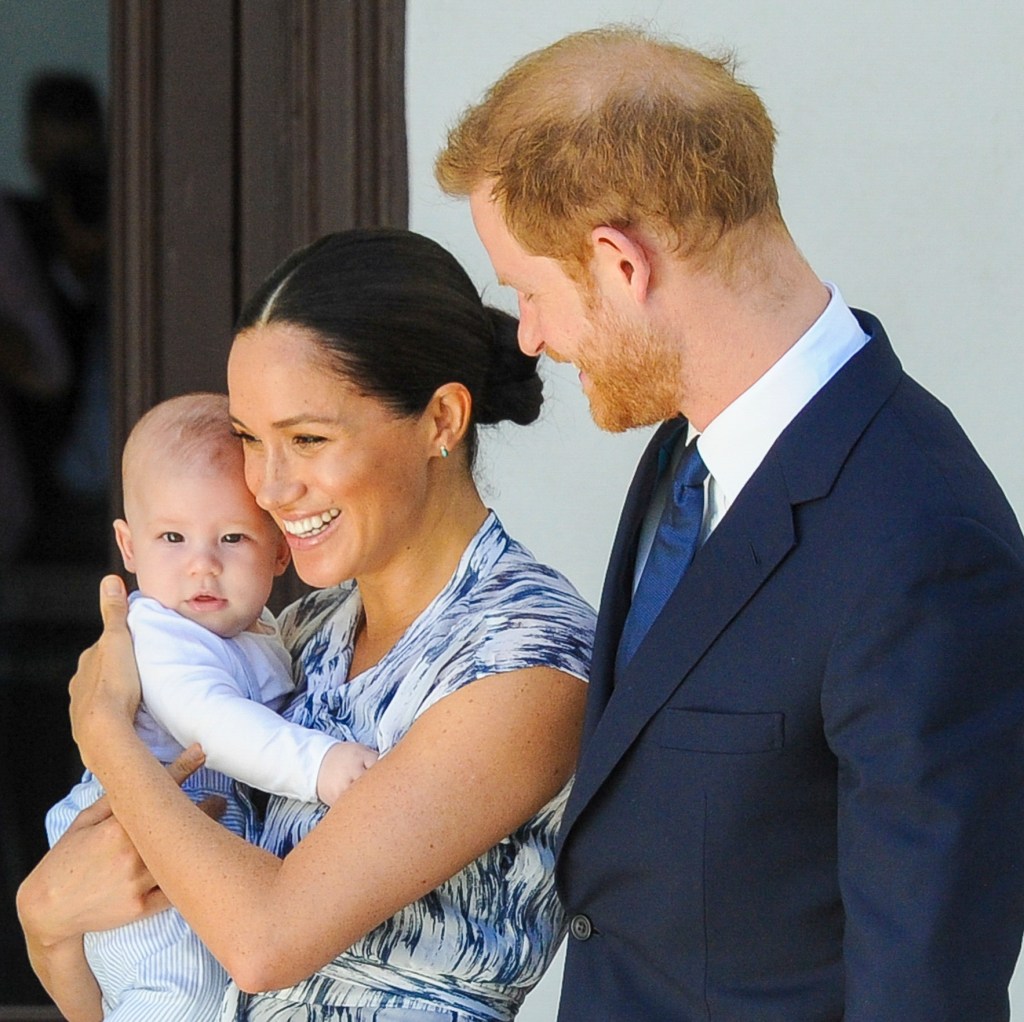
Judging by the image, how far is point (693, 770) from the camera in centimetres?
150

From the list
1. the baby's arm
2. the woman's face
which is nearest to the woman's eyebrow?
the woman's face

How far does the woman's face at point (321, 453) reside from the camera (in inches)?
73.9

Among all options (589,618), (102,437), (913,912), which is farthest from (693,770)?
(102,437)

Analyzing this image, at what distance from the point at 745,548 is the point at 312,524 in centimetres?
61

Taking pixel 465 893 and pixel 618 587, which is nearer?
pixel 618 587

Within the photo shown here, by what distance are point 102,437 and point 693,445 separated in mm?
1613

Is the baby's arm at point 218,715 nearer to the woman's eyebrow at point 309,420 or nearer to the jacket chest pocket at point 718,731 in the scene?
the woman's eyebrow at point 309,420

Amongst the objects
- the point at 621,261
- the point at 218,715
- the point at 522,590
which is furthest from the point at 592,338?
the point at 218,715

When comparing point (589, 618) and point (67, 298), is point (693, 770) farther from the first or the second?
point (67, 298)

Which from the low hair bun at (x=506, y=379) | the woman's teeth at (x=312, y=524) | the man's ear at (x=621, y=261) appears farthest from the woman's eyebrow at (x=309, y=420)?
the man's ear at (x=621, y=261)

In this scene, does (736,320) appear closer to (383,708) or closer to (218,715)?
(383,708)

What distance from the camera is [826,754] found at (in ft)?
4.76

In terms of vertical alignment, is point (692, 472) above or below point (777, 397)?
below

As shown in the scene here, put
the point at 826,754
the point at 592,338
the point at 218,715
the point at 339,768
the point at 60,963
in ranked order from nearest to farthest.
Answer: the point at 826,754
the point at 592,338
the point at 339,768
the point at 218,715
the point at 60,963
